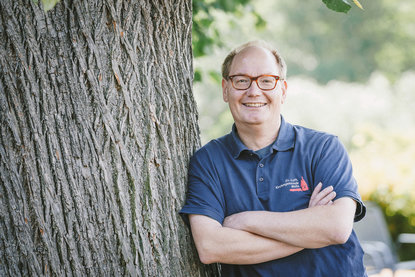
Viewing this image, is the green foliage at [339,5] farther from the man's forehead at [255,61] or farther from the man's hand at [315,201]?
the man's hand at [315,201]

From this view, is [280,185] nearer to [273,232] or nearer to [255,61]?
[273,232]

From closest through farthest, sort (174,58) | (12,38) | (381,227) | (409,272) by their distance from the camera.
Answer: (12,38)
(174,58)
(381,227)
(409,272)

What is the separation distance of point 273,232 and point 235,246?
20cm

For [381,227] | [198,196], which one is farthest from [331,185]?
[381,227]

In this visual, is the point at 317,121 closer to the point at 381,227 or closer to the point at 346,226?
the point at 381,227

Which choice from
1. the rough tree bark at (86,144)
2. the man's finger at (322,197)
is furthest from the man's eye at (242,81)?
the man's finger at (322,197)

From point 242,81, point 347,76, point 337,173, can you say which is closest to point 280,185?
point 337,173

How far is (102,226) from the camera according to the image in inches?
85.7

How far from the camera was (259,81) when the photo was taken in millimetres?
2670

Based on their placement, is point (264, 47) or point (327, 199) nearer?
point (327, 199)

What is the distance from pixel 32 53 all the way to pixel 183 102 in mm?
804

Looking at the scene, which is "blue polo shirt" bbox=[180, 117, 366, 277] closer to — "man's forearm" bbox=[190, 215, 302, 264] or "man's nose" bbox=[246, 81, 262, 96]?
"man's forearm" bbox=[190, 215, 302, 264]

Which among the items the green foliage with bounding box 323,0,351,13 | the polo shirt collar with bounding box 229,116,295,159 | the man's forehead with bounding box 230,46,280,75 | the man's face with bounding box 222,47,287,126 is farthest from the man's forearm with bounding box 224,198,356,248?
the green foliage with bounding box 323,0,351,13

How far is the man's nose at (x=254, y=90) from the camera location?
2.64 m
